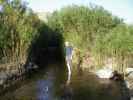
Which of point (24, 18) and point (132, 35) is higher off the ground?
point (24, 18)

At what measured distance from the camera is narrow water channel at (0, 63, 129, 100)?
1181 inches

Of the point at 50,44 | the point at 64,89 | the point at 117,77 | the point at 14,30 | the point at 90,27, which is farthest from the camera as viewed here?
the point at 50,44

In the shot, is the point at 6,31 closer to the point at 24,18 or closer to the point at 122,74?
the point at 24,18

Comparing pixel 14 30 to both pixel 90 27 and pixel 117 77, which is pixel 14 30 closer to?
pixel 90 27

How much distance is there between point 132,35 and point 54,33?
1751 inches

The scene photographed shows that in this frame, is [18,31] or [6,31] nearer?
[6,31]

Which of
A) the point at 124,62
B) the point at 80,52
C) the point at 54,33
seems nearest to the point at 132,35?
the point at 124,62

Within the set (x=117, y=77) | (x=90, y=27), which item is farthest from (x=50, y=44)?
(x=117, y=77)

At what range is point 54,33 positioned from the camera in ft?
264

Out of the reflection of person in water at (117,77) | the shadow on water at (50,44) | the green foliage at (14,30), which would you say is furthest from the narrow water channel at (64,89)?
the shadow on water at (50,44)

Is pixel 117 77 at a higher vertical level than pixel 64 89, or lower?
higher

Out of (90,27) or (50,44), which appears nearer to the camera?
(90,27)

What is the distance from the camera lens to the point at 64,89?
33.8 metres

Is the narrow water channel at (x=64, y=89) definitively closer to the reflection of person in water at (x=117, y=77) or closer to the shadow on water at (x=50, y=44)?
the reflection of person in water at (x=117, y=77)
